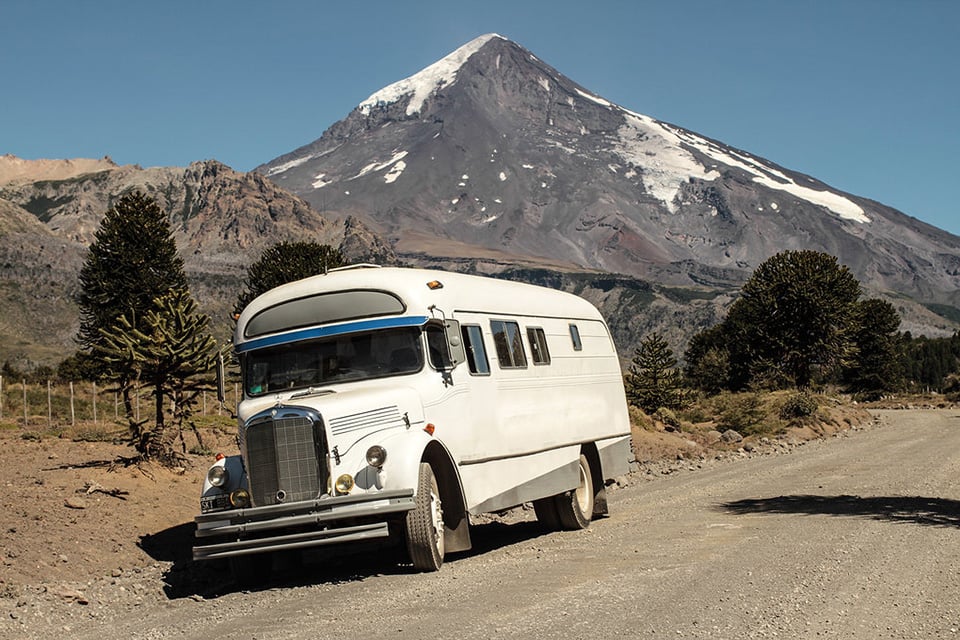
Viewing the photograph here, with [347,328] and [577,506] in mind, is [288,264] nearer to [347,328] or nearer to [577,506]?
[577,506]

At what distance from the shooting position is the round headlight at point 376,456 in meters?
11.1

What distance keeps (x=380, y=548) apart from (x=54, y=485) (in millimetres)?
5729

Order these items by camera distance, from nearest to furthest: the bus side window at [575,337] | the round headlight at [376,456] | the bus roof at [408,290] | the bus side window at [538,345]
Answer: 1. the round headlight at [376,456]
2. the bus roof at [408,290]
3. the bus side window at [538,345]
4. the bus side window at [575,337]

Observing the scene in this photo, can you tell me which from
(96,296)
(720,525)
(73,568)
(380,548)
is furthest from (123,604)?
(96,296)

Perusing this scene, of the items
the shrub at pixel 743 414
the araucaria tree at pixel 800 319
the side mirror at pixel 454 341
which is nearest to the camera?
the side mirror at pixel 454 341

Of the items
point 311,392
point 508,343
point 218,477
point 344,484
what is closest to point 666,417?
point 508,343

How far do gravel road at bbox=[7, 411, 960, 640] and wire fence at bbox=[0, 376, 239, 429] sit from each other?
21.7 m

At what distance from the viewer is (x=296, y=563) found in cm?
1351

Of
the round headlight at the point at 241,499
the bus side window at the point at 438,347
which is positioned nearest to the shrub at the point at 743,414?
the bus side window at the point at 438,347

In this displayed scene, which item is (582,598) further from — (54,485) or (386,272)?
(54,485)

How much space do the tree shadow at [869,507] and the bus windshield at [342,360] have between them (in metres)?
6.84

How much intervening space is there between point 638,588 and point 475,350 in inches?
167

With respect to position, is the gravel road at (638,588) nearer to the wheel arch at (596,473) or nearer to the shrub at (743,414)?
the wheel arch at (596,473)

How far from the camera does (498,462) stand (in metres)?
13.2
